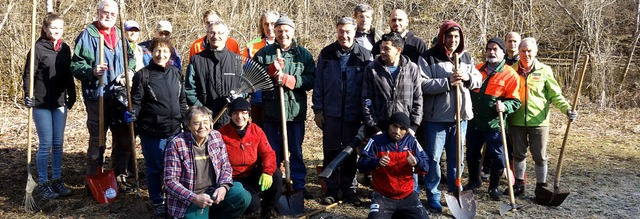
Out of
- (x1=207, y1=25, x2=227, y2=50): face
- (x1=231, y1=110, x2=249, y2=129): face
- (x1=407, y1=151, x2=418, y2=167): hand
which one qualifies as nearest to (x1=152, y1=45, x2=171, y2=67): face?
(x1=207, y1=25, x2=227, y2=50): face

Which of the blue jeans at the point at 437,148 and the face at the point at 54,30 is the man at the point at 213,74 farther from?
the blue jeans at the point at 437,148

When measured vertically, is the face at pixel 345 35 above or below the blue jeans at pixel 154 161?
above

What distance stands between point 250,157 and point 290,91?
0.94m

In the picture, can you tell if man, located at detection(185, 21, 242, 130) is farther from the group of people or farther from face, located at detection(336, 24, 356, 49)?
face, located at detection(336, 24, 356, 49)

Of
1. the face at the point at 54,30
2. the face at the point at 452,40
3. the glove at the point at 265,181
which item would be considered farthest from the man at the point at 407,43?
the face at the point at 54,30

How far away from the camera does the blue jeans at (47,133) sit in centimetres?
544

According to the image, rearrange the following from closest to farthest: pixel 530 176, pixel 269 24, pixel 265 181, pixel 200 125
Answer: pixel 200 125 → pixel 265 181 → pixel 269 24 → pixel 530 176

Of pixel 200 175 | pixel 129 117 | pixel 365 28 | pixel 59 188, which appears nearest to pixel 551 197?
pixel 365 28

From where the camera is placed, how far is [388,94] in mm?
5059

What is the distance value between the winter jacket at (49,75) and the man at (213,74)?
133 cm

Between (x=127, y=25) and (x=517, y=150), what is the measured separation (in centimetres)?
458

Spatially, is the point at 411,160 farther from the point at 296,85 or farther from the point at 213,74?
the point at 213,74

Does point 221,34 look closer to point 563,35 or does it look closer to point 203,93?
point 203,93

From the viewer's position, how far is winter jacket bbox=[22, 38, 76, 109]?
536 cm
